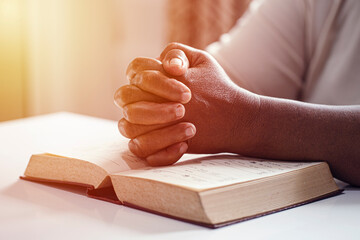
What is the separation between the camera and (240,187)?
519mm

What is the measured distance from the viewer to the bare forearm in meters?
0.68

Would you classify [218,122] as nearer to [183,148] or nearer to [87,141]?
[183,148]

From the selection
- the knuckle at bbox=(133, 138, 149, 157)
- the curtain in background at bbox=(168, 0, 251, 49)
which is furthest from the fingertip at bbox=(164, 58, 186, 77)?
the curtain in background at bbox=(168, 0, 251, 49)

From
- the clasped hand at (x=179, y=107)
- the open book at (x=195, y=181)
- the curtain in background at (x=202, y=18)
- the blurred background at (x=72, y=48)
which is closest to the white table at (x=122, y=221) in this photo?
the open book at (x=195, y=181)

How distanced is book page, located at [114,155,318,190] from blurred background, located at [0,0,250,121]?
1694 millimetres

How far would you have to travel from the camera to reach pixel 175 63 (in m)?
0.66

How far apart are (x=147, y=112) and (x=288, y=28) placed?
2.16 ft

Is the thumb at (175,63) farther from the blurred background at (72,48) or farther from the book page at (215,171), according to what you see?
the blurred background at (72,48)

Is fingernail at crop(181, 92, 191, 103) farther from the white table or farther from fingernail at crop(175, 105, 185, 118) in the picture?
the white table

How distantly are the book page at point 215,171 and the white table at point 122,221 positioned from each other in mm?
44

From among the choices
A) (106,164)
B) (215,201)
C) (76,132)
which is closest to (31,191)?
(106,164)

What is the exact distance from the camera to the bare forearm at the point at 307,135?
0.68m

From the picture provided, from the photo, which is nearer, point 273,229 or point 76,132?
point 273,229

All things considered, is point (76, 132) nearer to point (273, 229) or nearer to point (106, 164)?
point (106, 164)
